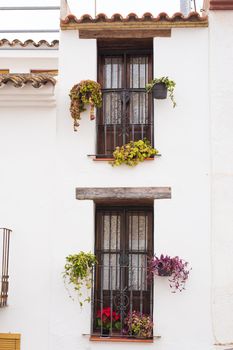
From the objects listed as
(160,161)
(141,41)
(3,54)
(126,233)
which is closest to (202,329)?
(126,233)

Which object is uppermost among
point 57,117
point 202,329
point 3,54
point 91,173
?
point 3,54

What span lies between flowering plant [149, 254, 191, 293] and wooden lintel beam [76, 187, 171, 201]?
0.99m

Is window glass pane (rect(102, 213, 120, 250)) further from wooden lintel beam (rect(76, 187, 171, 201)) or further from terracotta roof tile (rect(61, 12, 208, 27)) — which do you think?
terracotta roof tile (rect(61, 12, 208, 27))

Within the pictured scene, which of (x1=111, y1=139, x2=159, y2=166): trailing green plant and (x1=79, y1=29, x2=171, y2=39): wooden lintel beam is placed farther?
(x1=79, y1=29, x2=171, y2=39): wooden lintel beam

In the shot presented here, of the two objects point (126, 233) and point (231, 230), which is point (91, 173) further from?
point (231, 230)

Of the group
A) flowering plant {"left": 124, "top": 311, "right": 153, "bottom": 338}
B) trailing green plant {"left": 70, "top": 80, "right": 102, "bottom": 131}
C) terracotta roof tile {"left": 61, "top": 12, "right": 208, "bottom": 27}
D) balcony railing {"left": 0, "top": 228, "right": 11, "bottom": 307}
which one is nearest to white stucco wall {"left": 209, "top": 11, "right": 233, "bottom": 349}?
terracotta roof tile {"left": 61, "top": 12, "right": 208, "bottom": 27}

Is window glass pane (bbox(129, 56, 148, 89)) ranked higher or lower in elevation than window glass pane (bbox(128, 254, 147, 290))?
higher

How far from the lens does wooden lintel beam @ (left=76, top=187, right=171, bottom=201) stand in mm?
10539

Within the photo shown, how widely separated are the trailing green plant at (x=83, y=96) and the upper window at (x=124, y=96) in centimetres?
61

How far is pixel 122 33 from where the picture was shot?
439 inches

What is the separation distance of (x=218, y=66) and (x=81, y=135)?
8.34ft

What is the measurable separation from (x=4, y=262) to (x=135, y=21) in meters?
4.53

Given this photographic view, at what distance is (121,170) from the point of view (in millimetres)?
10664

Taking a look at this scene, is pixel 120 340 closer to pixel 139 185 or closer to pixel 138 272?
pixel 138 272
